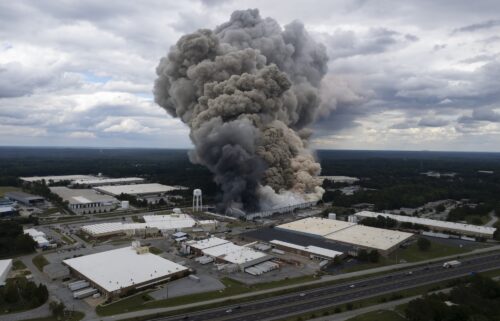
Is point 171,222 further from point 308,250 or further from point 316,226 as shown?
point 308,250

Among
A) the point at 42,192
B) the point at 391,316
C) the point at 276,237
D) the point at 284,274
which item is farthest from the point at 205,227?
the point at 42,192

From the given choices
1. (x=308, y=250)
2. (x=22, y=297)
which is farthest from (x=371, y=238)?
(x=22, y=297)

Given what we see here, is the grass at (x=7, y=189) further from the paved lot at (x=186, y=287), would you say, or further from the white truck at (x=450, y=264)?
the white truck at (x=450, y=264)

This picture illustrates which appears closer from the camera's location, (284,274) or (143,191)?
(284,274)

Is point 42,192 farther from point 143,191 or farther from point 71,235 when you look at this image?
point 71,235

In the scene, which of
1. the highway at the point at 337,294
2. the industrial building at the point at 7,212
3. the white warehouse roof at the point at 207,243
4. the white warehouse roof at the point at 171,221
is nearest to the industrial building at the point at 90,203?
the industrial building at the point at 7,212
